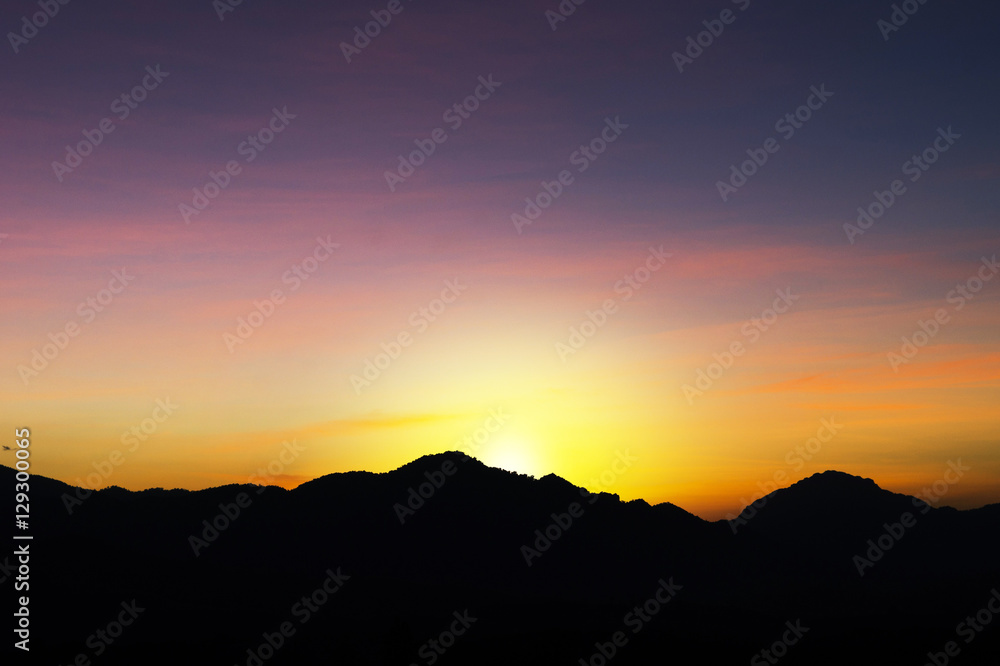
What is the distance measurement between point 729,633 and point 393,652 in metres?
77.5

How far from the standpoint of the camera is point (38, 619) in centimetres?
12019

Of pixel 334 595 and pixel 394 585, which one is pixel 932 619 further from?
pixel 334 595

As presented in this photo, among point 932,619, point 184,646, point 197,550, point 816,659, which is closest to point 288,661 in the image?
point 184,646
